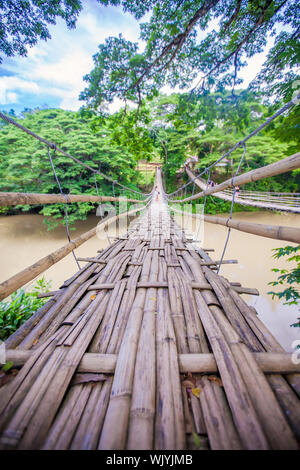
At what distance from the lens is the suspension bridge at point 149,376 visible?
38 centimetres

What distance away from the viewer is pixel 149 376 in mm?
483

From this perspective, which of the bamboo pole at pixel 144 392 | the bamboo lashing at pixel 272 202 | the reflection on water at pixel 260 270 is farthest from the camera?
the bamboo lashing at pixel 272 202

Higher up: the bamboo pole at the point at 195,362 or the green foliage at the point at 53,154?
the green foliage at the point at 53,154

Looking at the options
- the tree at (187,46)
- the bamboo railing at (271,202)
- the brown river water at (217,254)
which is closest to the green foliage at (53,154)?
the brown river water at (217,254)

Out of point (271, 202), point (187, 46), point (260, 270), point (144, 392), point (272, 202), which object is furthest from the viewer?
point (271, 202)

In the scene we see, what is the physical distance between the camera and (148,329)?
25.5 inches

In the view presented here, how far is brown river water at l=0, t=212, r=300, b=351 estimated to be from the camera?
4336 millimetres

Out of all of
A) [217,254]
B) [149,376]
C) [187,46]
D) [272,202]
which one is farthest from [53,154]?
[272,202]

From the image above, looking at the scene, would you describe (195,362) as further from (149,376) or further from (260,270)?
(260,270)

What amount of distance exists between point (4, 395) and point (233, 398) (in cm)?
60

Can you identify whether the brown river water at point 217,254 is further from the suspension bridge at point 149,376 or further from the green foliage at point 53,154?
the suspension bridge at point 149,376

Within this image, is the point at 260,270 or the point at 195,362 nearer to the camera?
the point at 195,362

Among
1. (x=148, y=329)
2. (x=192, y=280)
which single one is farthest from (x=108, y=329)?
(x=192, y=280)

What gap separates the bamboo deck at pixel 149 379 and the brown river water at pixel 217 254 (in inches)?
111
